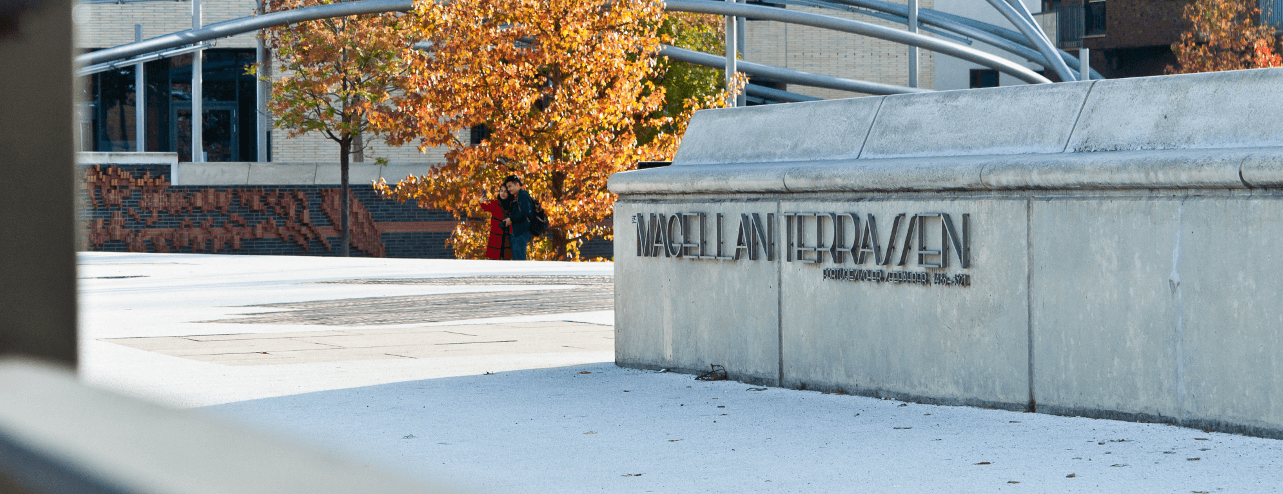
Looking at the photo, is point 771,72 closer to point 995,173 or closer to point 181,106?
point 181,106

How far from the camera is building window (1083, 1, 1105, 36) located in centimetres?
4978

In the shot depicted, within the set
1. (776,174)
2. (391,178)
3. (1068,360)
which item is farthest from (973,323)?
(391,178)

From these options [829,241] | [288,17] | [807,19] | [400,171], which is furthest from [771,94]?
[829,241]

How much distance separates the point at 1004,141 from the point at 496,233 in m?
13.9

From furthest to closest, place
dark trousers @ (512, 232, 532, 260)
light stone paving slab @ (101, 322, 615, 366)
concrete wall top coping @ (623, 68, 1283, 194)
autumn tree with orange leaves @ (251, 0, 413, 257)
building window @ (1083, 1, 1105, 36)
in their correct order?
building window @ (1083, 1, 1105, 36) < autumn tree with orange leaves @ (251, 0, 413, 257) < dark trousers @ (512, 232, 532, 260) < light stone paving slab @ (101, 322, 615, 366) < concrete wall top coping @ (623, 68, 1283, 194)

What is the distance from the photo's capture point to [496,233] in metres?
20.4

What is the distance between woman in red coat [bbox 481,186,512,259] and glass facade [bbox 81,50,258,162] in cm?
2220

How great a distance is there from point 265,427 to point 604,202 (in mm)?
22199

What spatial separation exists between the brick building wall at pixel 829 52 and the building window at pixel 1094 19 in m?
6.33

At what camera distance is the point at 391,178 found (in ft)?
111

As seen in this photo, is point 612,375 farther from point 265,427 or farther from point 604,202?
point 604,202

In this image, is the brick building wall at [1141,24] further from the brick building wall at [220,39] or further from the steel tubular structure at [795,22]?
the brick building wall at [220,39]

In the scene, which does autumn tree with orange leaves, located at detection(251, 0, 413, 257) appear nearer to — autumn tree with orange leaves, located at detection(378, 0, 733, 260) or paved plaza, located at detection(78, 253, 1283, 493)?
autumn tree with orange leaves, located at detection(378, 0, 733, 260)

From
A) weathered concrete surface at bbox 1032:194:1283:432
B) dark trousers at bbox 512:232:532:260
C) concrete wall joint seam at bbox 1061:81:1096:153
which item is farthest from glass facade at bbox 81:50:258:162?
weathered concrete surface at bbox 1032:194:1283:432
